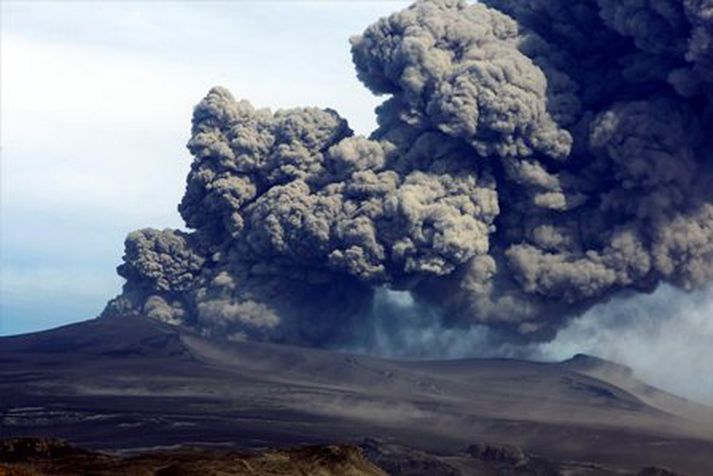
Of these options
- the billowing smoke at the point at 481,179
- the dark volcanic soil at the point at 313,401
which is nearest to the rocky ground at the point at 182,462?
the dark volcanic soil at the point at 313,401

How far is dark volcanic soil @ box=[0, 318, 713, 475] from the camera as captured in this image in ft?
129

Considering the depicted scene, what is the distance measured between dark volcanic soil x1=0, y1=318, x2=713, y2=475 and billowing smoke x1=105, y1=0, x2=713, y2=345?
428 centimetres

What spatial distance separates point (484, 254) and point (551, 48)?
12.1 meters

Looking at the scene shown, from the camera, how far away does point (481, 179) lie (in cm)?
6141

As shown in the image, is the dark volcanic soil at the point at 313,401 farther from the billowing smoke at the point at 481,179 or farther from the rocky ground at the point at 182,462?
the rocky ground at the point at 182,462

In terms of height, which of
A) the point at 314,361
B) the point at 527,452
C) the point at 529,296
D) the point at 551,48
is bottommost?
the point at 527,452

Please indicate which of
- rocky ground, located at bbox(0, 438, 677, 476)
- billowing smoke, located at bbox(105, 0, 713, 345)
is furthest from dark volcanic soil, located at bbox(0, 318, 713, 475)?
rocky ground, located at bbox(0, 438, 677, 476)

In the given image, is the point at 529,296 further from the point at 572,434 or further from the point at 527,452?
the point at 527,452

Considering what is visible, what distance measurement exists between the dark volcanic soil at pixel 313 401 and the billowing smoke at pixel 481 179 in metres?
4.28

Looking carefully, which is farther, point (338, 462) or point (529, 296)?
point (529, 296)

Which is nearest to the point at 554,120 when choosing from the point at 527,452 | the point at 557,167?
the point at 557,167

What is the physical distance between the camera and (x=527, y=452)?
39.2m

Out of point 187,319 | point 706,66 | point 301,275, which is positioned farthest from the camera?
point 187,319

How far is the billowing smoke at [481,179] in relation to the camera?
2297 inches
